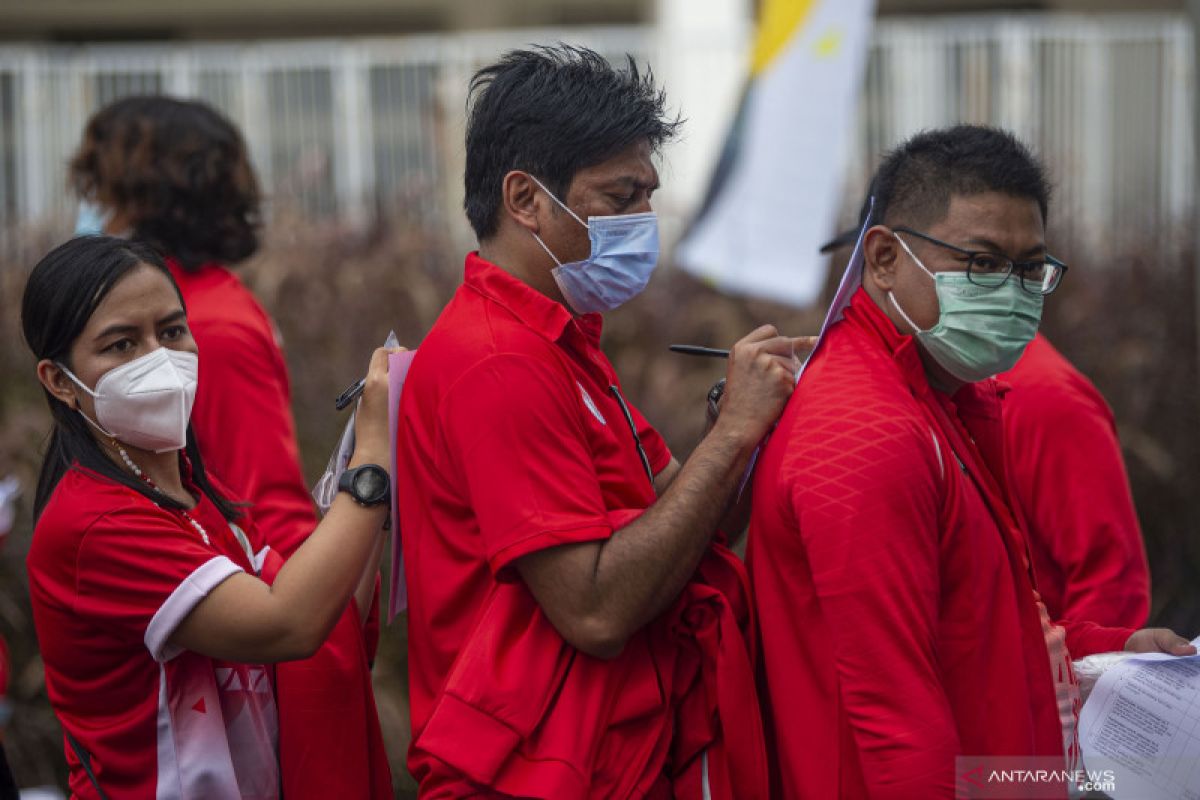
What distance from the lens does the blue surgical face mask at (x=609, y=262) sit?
8.56 feet

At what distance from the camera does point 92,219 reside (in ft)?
13.4

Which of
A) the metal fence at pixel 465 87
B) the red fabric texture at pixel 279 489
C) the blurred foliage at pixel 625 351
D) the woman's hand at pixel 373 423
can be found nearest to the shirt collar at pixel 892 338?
the woman's hand at pixel 373 423

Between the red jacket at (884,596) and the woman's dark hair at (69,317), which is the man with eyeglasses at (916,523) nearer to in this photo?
the red jacket at (884,596)

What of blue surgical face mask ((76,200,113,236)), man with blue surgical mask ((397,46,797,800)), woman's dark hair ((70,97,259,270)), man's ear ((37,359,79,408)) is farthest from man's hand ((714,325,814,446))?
blue surgical face mask ((76,200,113,236))

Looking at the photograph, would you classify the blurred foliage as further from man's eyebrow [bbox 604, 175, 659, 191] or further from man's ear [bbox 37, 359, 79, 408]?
man's eyebrow [bbox 604, 175, 659, 191]

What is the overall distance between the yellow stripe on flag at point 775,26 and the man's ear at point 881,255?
4.27m

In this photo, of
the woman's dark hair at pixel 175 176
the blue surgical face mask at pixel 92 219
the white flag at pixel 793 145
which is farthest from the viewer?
the white flag at pixel 793 145

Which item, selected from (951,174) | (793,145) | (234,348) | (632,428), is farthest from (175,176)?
(793,145)

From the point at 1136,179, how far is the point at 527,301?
9.30 m

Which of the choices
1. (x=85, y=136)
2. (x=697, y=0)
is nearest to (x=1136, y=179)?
(x=697, y=0)

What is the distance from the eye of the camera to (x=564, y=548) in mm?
2311

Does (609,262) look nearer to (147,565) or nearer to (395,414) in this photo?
(395,414)

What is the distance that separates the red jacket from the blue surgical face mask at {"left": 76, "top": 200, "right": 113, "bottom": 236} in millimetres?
2310

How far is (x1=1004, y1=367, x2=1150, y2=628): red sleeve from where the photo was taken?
3336 mm
